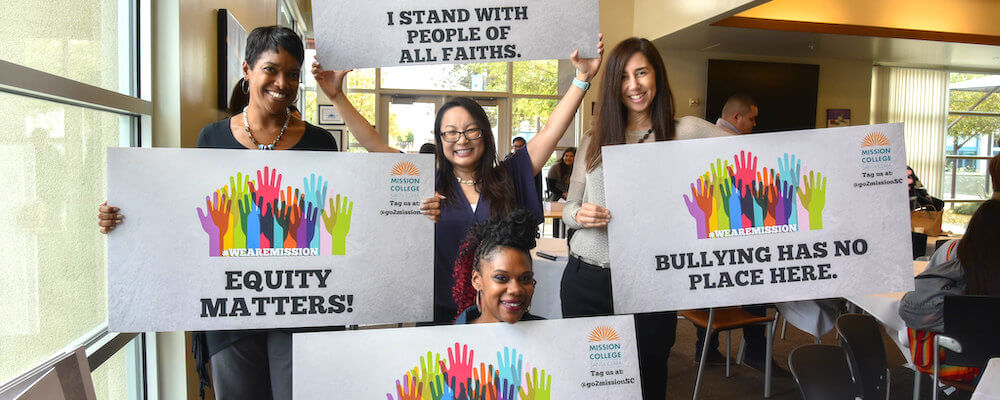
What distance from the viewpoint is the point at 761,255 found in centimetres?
151

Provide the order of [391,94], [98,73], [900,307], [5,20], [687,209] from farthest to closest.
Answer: [391,94], [900,307], [98,73], [687,209], [5,20]

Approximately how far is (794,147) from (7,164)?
174 cm

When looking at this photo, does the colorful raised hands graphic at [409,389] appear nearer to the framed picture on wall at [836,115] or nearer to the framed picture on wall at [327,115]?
the framed picture on wall at [327,115]

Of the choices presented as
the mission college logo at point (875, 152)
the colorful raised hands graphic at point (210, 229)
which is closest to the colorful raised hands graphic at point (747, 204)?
the mission college logo at point (875, 152)

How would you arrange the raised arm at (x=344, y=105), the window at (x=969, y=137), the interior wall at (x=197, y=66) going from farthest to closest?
the window at (x=969, y=137) < the interior wall at (x=197, y=66) < the raised arm at (x=344, y=105)

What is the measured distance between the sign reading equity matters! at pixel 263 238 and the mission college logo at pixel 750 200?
652mm

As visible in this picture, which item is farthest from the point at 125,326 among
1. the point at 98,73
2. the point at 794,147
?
the point at 794,147

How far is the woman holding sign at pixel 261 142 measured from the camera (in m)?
1.51

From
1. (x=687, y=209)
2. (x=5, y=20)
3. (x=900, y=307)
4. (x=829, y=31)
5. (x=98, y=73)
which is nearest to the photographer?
(x=5, y=20)

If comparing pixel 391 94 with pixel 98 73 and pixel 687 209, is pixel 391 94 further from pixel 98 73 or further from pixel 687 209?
pixel 687 209

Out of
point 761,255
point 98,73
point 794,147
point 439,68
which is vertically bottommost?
point 761,255

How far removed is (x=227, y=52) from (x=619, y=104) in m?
1.80

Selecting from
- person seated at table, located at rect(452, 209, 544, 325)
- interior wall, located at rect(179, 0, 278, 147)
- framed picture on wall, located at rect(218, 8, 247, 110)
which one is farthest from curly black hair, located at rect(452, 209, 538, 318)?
framed picture on wall, located at rect(218, 8, 247, 110)

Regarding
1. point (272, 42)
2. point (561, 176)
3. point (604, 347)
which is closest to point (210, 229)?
point (272, 42)
